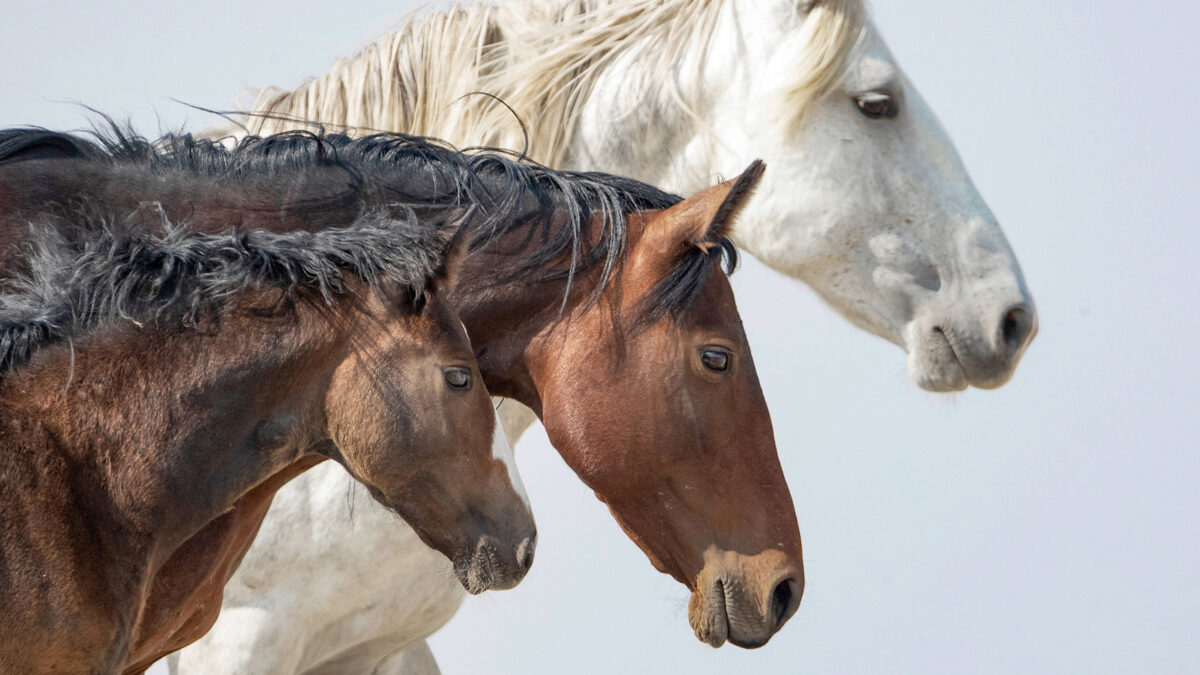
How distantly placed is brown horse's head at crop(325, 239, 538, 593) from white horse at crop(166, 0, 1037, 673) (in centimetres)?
139

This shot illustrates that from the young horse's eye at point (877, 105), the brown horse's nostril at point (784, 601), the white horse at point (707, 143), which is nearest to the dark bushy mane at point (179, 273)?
the brown horse's nostril at point (784, 601)

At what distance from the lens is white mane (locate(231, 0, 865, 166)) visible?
4.84 metres

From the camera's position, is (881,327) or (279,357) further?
(881,327)

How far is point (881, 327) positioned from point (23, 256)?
2555 mm

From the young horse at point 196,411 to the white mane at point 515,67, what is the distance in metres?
1.73

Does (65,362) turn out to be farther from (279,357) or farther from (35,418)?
(279,357)

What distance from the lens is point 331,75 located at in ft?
16.4

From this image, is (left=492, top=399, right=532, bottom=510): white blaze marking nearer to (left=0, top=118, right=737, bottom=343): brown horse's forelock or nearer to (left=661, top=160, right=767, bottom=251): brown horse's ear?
(left=0, top=118, right=737, bottom=343): brown horse's forelock

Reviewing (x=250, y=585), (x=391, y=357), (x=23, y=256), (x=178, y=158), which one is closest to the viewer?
(x=391, y=357)

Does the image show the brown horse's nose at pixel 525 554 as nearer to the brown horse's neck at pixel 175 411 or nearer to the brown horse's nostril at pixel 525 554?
the brown horse's nostril at pixel 525 554

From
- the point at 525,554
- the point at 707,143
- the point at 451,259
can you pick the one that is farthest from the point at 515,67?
the point at 525,554

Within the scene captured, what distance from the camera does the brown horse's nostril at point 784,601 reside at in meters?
3.69

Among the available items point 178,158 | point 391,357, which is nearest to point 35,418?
point 391,357

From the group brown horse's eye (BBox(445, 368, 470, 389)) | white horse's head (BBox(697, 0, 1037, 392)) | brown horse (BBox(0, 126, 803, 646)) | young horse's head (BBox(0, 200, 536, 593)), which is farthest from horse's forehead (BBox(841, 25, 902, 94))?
brown horse's eye (BBox(445, 368, 470, 389))
